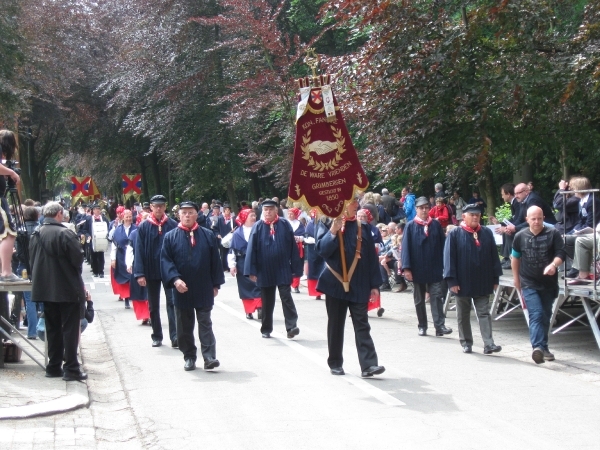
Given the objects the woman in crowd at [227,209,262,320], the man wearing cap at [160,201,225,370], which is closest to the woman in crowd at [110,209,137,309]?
the woman in crowd at [227,209,262,320]

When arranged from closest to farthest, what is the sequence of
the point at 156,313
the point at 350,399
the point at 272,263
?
the point at 350,399 → the point at 156,313 → the point at 272,263

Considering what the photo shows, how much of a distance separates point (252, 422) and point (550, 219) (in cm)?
829

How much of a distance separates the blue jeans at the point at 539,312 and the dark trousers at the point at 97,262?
54.9 feet

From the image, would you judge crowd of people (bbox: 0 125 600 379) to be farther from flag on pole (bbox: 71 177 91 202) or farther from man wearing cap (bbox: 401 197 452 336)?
flag on pole (bbox: 71 177 91 202)

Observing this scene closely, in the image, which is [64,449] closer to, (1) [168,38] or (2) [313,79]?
(2) [313,79]

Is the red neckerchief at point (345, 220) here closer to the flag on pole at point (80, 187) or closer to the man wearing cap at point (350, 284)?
the man wearing cap at point (350, 284)

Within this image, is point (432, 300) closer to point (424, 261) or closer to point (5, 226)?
point (424, 261)

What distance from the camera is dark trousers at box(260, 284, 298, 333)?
12.4 metres

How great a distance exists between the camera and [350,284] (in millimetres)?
9234

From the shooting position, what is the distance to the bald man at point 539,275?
10273mm

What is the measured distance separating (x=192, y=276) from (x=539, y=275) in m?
4.09

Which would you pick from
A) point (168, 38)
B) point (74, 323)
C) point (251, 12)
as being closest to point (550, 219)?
point (74, 323)

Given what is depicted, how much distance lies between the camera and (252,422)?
746 cm

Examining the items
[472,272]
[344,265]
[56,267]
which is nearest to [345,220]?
[344,265]
